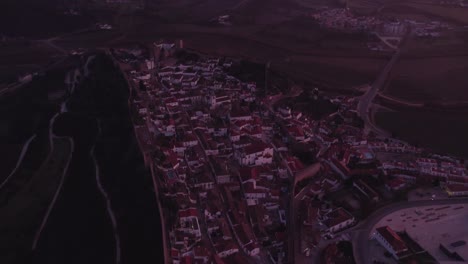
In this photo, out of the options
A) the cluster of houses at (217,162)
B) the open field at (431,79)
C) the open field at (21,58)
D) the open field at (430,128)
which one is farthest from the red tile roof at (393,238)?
the open field at (21,58)

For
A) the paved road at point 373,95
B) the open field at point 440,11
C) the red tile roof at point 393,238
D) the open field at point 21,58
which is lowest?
the red tile roof at point 393,238

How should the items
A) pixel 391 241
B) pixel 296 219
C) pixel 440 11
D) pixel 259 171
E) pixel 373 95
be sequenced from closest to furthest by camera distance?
1. pixel 391 241
2. pixel 296 219
3. pixel 259 171
4. pixel 373 95
5. pixel 440 11

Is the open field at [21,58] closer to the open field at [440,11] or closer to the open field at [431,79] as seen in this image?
the open field at [431,79]

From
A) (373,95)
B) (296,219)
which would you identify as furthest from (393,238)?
(373,95)

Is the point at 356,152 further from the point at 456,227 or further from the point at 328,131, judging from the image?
the point at 456,227

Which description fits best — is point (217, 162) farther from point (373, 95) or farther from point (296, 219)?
point (373, 95)

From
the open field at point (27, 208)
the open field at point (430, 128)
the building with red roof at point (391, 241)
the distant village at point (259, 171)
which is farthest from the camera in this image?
the open field at point (430, 128)
